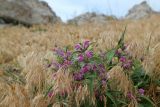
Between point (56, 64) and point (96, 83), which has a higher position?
point (56, 64)

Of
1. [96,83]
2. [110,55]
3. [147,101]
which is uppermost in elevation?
[110,55]

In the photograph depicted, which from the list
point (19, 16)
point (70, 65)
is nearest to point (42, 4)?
point (19, 16)

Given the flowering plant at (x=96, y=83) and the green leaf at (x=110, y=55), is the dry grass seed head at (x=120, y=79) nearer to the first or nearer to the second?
the flowering plant at (x=96, y=83)

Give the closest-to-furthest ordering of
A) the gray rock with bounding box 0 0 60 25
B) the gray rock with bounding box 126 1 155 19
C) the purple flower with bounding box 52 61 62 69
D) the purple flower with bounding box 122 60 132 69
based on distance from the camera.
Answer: the purple flower with bounding box 122 60 132 69
the purple flower with bounding box 52 61 62 69
the gray rock with bounding box 0 0 60 25
the gray rock with bounding box 126 1 155 19

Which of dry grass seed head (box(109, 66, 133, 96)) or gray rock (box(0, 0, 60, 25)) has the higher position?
gray rock (box(0, 0, 60, 25))

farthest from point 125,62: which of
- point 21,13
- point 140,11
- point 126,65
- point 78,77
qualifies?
point 140,11

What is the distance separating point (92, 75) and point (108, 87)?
0.21 metres

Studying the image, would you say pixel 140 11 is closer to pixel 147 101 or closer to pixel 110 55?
pixel 110 55

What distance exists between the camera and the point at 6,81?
201 inches

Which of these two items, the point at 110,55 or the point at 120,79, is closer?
the point at 120,79

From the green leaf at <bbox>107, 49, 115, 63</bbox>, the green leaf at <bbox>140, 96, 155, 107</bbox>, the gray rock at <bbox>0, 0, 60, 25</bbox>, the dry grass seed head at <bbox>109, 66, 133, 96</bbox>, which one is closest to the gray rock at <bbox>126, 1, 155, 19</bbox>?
the gray rock at <bbox>0, 0, 60, 25</bbox>

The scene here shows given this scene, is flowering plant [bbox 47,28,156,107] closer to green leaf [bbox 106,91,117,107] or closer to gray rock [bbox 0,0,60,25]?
green leaf [bbox 106,91,117,107]

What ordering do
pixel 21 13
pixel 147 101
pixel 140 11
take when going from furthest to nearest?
pixel 140 11, pixel 21 13, pixel 147 101

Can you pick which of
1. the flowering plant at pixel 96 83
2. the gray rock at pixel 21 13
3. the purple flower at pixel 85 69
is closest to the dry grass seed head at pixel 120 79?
the flowering plant at pixel 96 83
